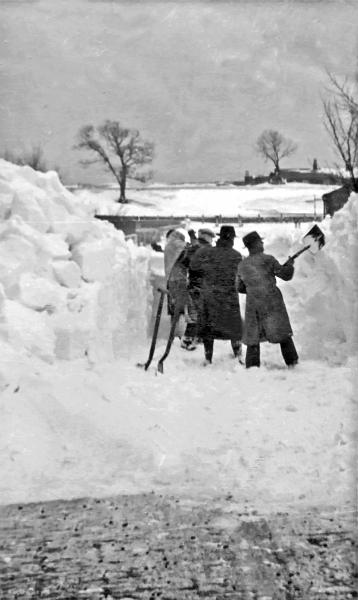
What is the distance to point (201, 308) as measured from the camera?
261 inches

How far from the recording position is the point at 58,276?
6.49 metres

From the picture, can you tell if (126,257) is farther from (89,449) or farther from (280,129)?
(89,449)

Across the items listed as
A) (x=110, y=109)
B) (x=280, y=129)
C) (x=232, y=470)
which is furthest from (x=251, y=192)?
(x=232, y=470)

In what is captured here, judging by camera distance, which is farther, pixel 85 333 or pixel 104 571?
pixel 85 333

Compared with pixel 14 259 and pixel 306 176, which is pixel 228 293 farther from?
pixel 14 259

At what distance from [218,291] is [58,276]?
152cm

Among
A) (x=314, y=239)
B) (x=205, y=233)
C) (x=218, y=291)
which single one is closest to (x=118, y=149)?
(x=205, y=233)

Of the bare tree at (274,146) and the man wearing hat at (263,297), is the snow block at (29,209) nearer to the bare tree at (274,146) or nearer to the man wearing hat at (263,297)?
the man wearing hat at (263,297)

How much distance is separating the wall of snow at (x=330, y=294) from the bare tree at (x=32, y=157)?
6.75 ft

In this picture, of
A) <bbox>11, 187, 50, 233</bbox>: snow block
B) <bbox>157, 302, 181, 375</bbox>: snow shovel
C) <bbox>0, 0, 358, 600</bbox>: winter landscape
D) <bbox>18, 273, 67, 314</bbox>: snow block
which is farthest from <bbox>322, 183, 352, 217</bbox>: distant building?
<bbox>11, 187, 50, 233</bbox>: snow block

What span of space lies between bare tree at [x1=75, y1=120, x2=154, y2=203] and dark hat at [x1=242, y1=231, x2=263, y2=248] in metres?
1.53

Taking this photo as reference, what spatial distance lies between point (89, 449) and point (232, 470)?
929 millimetres

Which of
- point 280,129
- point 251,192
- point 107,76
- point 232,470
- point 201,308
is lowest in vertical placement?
point 232,470

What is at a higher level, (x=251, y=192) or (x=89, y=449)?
(x=251, y=192)
